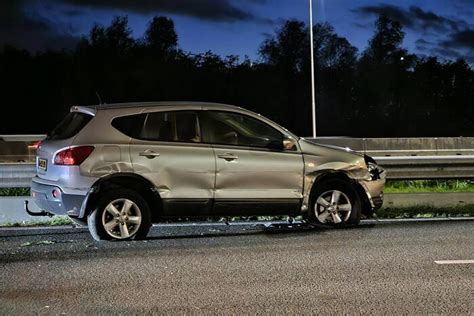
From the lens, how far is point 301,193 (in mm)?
7988

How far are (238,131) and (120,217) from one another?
1756 mm

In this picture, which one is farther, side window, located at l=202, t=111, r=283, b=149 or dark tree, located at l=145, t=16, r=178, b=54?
dark tree, located at l=145, t=16, r=178, b=54

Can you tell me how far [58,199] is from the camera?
A: 7.33 meters

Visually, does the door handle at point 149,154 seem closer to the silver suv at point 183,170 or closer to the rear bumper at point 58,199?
the silver suv at point 183,170

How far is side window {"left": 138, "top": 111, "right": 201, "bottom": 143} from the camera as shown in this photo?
24.8ft

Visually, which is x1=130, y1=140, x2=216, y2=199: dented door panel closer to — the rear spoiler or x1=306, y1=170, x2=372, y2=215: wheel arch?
the rear spoiler

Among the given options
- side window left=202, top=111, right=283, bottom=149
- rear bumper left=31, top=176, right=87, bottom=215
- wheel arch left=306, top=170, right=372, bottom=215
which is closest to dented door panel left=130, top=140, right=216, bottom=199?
side window left=202, top=111, right=283, bottom=149

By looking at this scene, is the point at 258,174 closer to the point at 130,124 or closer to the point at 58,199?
the point at 130,124

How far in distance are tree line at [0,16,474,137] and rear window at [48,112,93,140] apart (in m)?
48.3

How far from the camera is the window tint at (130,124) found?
7.45 metres

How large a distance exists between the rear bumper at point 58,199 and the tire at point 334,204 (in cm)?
283

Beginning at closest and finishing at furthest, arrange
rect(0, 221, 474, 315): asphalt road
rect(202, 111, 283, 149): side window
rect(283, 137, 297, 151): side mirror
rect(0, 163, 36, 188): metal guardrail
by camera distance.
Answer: rect(0, 221, 474, 315): asphalt road → rect(202, 111, 283, 149): side window → rect(283, 137, 297, 151): side mirror → rect(0, 163, 36, 188): metal guardrail

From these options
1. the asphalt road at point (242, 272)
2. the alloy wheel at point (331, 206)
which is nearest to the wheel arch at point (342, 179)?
Answer: the alloy wheel at point (331, 206)

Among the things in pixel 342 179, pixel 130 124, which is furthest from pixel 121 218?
pixel 342 179
